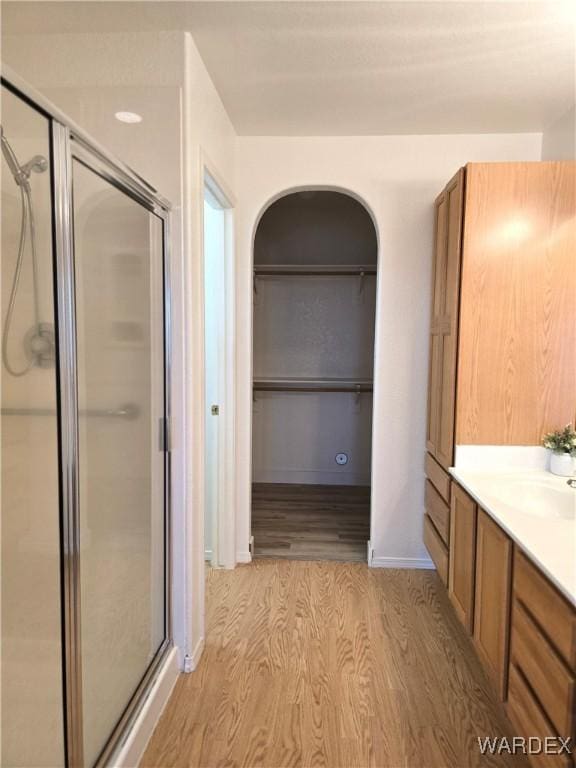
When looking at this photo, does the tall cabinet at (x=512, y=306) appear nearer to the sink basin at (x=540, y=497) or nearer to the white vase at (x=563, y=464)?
the white vase at (x=563, y=464)

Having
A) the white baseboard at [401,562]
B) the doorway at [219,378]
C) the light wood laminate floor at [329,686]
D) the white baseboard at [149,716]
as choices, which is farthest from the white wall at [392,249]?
the white baseboard at [149,716]

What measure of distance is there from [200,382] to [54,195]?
101 cm

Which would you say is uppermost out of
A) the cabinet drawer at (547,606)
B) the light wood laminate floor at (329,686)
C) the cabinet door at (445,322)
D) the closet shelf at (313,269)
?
the closet shelf at (313,269)

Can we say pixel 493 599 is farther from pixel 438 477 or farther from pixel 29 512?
pixel 29 512

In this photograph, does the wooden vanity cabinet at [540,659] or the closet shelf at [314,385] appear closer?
the wooden vanity cabinet at [540,659]

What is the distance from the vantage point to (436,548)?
8.38 feet

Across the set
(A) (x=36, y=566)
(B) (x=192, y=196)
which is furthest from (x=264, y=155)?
(A) (x=36, y=566)

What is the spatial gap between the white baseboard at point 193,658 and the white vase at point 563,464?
5.79 feet

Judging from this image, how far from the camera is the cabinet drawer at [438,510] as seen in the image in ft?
7.79

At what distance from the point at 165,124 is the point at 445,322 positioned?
155 centimetres

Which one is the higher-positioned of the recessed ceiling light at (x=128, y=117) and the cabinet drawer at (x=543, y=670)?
the recessed ceiling light at (x=128, y=117)

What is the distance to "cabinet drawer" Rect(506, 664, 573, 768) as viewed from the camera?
4.17 feet

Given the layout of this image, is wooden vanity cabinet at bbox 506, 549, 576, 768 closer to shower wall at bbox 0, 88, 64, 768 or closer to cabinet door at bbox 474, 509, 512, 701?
cabinet door at bbox 474, 509, 512, 701

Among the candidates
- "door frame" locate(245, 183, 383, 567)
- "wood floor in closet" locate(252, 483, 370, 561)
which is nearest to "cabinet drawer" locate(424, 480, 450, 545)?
"door frame" locate(245, 183, 383, 567)
